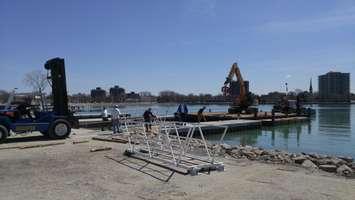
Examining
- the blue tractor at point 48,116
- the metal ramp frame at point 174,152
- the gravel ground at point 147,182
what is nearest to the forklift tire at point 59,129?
the blue tractor at point 48,116

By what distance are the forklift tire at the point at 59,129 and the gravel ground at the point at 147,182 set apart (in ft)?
20.6

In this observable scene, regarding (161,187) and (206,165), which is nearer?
(161,187)

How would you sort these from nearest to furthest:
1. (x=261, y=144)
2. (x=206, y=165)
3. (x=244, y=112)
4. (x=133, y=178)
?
(x=133, y=178), (x=206, y=165), (x=261, y=144), (x=244, y=112)

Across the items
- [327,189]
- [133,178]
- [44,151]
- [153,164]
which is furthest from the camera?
[44,151]

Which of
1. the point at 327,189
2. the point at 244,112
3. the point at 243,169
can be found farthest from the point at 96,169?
the point at 244,112

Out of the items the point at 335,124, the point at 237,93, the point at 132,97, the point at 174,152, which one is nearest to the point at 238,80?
the point at 237,93

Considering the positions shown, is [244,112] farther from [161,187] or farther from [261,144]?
[161,187]

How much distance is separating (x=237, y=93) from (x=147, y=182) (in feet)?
163

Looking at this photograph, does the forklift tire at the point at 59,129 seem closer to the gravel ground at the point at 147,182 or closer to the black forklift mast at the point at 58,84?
the black forklift mast at the point at 58,84

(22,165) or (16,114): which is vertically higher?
(16,114)

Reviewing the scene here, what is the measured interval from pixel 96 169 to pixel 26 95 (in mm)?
9650

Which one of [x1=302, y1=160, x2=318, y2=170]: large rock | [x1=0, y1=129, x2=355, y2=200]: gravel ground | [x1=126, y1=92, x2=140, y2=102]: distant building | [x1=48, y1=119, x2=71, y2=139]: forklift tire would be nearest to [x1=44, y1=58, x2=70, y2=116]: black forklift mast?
[x1=48, y1=119, x2=71, y2=139]: forklift tire

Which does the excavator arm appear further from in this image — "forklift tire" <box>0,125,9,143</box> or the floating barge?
"forklift tire" <box>0,125,9,143</box>

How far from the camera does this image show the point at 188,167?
10.9m
